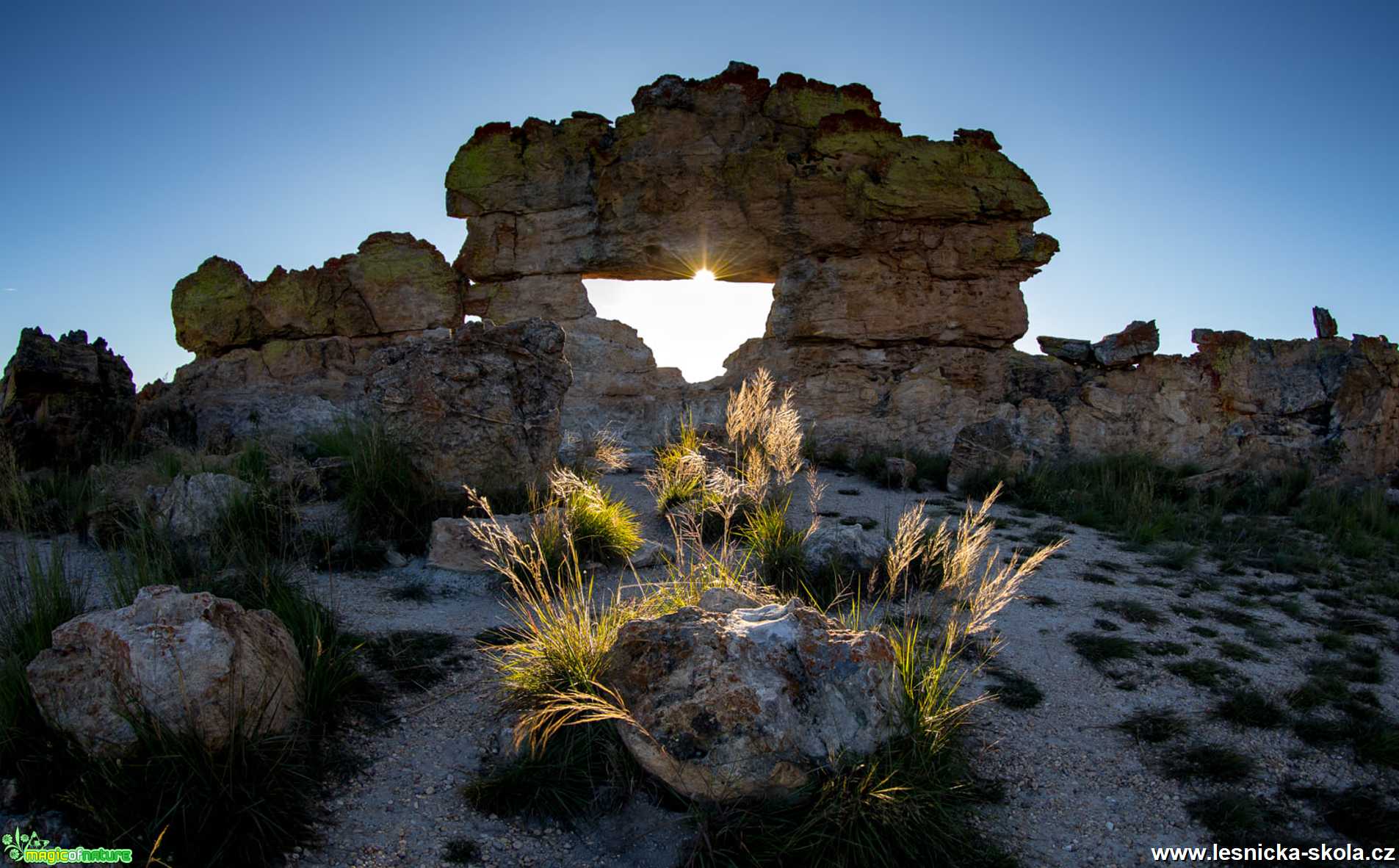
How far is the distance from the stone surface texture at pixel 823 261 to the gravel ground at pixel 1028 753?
766 centimetres

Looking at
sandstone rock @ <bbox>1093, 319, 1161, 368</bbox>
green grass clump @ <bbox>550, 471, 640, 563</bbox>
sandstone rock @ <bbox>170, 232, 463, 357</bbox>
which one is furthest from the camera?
sandstone rock @ <bbox>170, 232, 463, 357</bbox>

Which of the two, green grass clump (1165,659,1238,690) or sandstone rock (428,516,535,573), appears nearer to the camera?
green grass clump (1165,659,1238,690)

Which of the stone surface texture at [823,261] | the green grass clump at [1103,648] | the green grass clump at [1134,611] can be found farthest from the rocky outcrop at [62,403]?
the green grass clump at [1134,611]

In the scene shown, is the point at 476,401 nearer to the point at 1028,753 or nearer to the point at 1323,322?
the point at 1028,753

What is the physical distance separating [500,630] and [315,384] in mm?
10094

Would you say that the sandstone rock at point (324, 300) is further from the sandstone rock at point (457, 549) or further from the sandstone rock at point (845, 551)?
the sandstone rock at point (845, 551)

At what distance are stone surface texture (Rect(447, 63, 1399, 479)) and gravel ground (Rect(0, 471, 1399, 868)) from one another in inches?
302

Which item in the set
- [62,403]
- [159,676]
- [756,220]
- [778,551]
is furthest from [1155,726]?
[756,220]

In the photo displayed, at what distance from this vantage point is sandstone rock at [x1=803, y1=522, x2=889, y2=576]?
4949 mm

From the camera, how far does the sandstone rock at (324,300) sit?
13.1 metres

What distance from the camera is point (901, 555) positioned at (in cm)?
350

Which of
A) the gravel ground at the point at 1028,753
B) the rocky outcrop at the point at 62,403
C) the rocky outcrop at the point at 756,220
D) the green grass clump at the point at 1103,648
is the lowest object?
the gravel ground at the point at 1028,753

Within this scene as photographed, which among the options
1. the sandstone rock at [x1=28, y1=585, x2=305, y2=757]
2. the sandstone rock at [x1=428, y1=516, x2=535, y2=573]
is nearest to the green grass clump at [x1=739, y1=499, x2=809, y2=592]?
the sandstone rock at [x1=428, y1=516, x2=535, y2=573]

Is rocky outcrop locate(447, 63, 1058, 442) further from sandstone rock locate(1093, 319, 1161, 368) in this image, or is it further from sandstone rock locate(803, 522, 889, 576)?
sandstone rock locate(803, 522, 889, 576)
